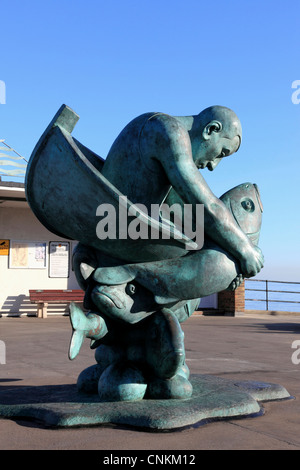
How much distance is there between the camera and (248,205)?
308 centimetres

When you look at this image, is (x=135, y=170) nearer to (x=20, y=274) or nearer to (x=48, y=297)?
(x=48, y=297)

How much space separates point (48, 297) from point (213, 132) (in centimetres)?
1001

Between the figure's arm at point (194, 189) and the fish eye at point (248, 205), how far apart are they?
0.95ft

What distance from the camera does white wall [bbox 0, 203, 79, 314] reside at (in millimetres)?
12531

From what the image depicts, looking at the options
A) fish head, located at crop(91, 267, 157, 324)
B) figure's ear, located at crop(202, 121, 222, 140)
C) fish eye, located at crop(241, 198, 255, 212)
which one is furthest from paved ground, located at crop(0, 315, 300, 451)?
figure's ear, located at crop(202, 121, 222, 140)

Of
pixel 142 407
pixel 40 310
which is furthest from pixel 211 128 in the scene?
pixel 40 310

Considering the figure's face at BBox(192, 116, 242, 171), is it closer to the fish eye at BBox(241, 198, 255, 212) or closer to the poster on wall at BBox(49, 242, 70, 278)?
the fish eye at BBox(241, 198, 255, 212)

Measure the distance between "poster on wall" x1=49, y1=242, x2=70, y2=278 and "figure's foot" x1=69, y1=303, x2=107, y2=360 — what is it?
10.4 metres

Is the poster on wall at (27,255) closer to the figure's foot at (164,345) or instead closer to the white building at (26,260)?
the white building at (26,260)

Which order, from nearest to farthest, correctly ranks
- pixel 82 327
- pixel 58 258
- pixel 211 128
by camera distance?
pixel 82 327
pixel 211 128
pixel 58 258

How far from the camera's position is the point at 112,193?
2562 millimetres

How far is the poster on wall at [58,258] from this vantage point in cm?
1299

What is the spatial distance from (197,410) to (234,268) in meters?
0.78

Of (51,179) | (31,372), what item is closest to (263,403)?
(51,179)
